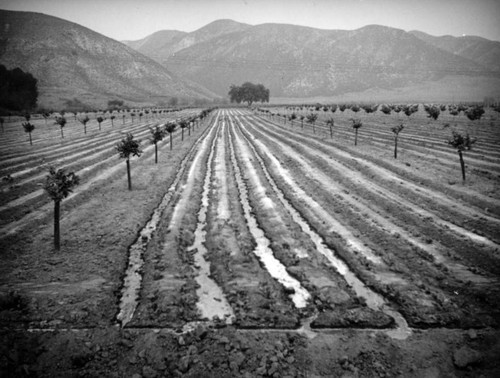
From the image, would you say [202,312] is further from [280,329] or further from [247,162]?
[247,162]

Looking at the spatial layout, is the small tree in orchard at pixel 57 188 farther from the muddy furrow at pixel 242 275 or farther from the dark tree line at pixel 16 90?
the dark tree line at pixel 16 90

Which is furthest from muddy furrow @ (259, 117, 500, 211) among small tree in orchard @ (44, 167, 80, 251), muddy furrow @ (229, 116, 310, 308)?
small tree in orchard @ (44, 167, 80, 251)

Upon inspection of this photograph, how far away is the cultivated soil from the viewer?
32.9 ft

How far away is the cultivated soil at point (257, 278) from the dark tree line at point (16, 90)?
115360 millimetres

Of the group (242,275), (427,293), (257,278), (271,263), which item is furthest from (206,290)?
(427,293)

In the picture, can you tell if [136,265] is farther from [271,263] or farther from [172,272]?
[271,263]

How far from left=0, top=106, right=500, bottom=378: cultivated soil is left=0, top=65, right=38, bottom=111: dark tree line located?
11536 centimetres

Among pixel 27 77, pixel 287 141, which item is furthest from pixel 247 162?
pixel 27 77

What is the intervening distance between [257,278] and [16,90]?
501ft

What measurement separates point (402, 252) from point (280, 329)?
905 cm

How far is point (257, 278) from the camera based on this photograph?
14.4 m

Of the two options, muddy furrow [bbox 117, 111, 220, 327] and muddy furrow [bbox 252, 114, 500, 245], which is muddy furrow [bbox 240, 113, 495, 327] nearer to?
muddy furrow [bbox 252, 114, 500, 245]

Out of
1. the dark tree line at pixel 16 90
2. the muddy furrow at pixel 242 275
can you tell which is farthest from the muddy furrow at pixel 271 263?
the dark tree line at pixel 16 90

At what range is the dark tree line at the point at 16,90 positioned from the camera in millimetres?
115688
